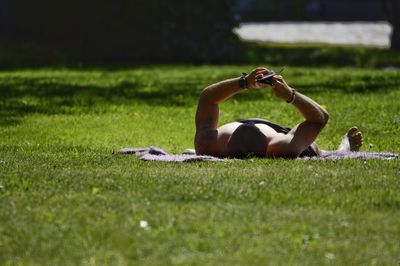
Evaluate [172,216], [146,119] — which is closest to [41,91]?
[146,119]

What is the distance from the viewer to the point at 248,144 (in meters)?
8.49

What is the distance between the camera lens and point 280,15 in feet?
182

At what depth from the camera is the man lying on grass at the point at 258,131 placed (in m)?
8.35

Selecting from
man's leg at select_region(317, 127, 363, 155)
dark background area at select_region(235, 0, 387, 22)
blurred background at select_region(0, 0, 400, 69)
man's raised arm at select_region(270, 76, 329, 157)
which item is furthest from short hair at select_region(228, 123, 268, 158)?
dark background area at select_region(235, 0, 387, 22)

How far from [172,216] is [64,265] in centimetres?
99

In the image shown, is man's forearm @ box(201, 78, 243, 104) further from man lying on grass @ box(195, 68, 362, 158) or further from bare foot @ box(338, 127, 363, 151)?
bare foot @ box(338, 127, 363, 151)

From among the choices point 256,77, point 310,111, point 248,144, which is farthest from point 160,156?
point 310,111

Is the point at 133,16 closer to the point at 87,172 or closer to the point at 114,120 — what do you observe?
the point at 114,120

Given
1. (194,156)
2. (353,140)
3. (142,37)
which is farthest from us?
(142,37)

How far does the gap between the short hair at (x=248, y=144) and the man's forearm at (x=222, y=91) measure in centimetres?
41

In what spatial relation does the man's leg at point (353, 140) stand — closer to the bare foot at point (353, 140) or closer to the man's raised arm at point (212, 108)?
the bare foot at point (353, 140)

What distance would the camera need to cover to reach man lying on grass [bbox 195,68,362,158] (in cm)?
835

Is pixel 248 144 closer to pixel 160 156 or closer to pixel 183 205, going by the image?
pixel 160 156

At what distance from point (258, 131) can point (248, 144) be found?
0.44ft
